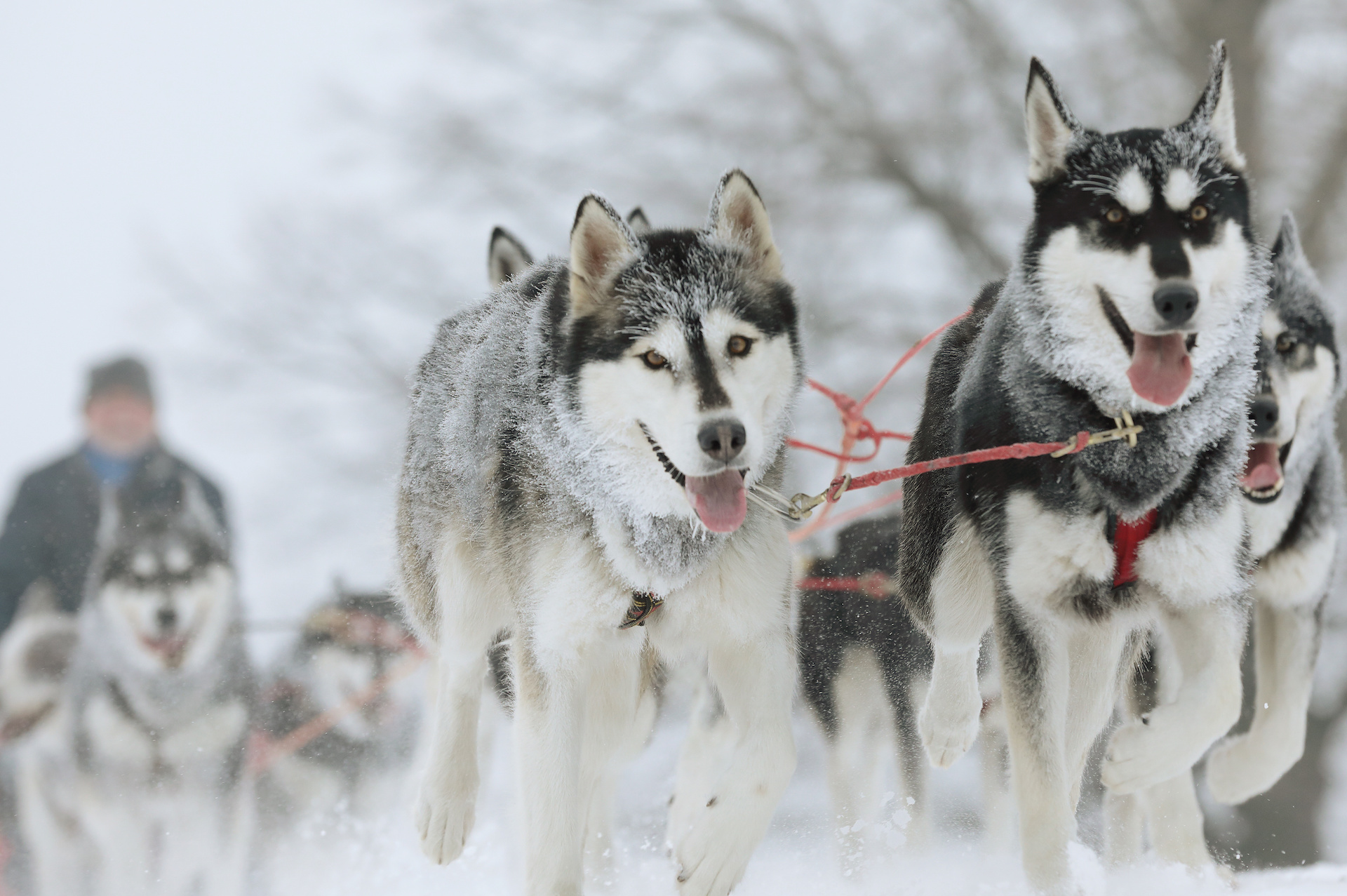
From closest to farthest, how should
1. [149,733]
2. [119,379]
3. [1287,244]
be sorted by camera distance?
[1287,244]
[149,733]
[119,379]

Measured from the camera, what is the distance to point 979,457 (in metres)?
2.53

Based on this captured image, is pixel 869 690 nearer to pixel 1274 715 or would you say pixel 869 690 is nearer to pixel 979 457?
pixel 1274 715

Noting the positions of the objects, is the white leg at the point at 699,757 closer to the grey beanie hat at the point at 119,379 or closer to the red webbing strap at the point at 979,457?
the red webbing strap at the point at 979,457

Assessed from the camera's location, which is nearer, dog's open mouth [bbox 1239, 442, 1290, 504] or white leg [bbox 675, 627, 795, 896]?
white leg [bbox 675, 627, 795, 896]


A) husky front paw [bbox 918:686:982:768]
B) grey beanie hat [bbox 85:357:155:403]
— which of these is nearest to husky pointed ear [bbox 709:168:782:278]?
husky front paw [bbox 918:686:982:768]

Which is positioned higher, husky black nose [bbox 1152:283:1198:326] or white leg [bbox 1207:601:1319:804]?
husky black nose [bbox 1152:283:1198:326]

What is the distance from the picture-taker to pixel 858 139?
300 inches

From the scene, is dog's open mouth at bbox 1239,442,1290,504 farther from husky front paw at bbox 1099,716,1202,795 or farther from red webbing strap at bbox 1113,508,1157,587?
husky front paw at bbox 1099,716,1202,795

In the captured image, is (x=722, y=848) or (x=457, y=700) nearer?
(x=722, y=848)

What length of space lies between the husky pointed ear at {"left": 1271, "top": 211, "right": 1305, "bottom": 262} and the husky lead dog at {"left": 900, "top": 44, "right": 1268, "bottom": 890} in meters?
0.99

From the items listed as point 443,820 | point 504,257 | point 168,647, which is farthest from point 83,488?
point 443,820

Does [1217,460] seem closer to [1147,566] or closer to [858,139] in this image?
[1147,566]

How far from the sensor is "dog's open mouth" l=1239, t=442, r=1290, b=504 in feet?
10.4

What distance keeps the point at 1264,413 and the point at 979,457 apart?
3.54ft
